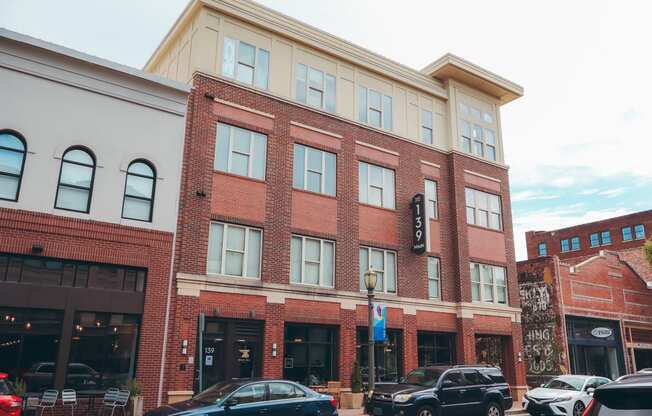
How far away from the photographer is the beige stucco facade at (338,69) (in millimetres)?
20047

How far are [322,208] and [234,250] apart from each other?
4223 mm

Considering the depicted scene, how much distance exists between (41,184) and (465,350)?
58.8 ft

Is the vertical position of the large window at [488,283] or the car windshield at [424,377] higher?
the large window at [488,283]

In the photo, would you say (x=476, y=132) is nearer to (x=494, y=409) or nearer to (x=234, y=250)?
(x=234, y=250)

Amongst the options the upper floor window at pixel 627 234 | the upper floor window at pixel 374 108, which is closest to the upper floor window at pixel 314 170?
the upper floor window at pixel 374 108

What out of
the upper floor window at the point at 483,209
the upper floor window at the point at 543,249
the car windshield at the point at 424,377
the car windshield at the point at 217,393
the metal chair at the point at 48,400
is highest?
the upper floor window at the point at 543,249

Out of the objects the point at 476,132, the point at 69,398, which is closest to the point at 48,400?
the point at 69,398

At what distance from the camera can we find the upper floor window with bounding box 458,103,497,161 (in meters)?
27.1

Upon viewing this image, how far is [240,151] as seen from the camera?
19922 mm

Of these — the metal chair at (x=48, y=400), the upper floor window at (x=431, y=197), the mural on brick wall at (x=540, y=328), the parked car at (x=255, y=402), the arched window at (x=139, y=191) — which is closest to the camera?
the parked car at (x=255, y=402)

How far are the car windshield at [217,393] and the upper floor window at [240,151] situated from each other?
9.01 metres

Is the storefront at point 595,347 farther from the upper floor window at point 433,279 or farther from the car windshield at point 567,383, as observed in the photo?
the car windshield at point 567,383

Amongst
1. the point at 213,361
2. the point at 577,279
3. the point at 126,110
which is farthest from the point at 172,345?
the point at 577,279

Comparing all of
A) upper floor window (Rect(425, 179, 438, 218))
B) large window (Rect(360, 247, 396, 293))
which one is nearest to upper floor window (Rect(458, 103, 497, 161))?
upper floor window (Rect(425, 179, 438, 218))
